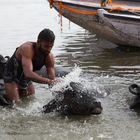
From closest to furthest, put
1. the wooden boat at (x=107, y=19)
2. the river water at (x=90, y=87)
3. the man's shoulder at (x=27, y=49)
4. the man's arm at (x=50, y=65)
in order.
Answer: the river water at (x=90, y=87) → the man's shoulder at (x=27, y=49) → the man's arm at (x=50, y=65) → the wooden boat at (x=107, y=19)

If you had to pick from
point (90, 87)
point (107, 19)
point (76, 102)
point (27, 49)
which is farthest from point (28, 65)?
point (107, 19)

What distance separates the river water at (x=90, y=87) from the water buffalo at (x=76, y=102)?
0.11m

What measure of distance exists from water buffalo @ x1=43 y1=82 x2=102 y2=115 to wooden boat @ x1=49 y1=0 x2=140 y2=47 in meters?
5.53

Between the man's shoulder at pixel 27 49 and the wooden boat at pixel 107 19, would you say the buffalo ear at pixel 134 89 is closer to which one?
the man's shoulder at pixel 27 49

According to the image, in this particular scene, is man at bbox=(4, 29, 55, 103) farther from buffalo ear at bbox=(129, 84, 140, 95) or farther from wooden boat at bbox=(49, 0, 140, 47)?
wooden boat at bbox=(49, 0, 140, 47)

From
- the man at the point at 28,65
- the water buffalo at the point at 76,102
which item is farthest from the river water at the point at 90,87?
the man at the point at 28,65

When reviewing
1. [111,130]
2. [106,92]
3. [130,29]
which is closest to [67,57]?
[130,29]

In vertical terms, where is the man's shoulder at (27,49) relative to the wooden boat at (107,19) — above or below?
above

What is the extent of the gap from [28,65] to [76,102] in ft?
3.02

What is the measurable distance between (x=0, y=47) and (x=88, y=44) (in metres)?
2.92

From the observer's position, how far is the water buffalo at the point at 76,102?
5.99 meters

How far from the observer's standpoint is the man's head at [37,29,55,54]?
5.99m

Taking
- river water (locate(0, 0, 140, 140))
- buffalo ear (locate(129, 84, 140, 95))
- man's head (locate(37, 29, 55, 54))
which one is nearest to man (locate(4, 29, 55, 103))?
man's head (locate(37, 29, 55, 54))

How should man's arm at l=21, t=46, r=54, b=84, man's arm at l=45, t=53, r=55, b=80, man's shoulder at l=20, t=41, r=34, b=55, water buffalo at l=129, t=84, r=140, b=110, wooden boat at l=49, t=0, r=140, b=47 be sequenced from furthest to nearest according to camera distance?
wooden boat at l=49, t=0, r=140, b=47
man's arm at l=45, t=53, r=55, b=80
man's shoulder at l=20, t=41, r=34, b=55
water buffalo at l=129, t=84, r=140, b=110
man's arm at l=21, t=46, r=54, b=84
